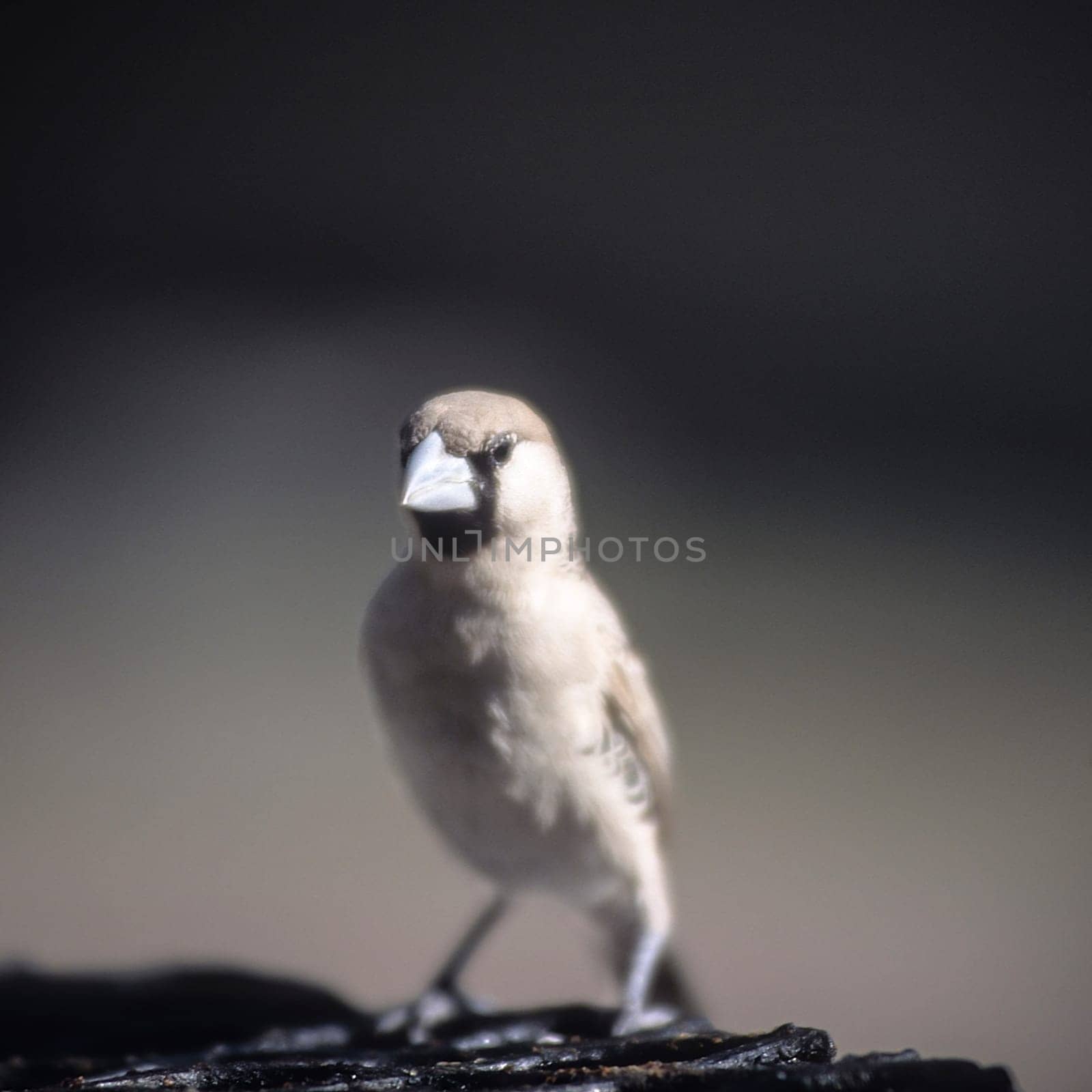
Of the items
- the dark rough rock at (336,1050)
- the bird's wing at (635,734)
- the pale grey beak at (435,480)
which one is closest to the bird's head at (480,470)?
the pale grey beak at (435,480)

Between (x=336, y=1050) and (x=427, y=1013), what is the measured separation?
0.17 meters

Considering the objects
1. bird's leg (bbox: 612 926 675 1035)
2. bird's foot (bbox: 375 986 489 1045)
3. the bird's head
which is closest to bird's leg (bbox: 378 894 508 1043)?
bird's foot (bbox: 375 986 489 1045)

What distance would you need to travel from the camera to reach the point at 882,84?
1.03 m

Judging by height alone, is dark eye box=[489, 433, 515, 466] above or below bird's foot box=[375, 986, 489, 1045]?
above

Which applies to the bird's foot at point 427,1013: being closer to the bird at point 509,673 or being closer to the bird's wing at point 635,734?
the bird at point 509,673

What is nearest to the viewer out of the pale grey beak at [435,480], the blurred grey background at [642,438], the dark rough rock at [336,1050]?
the dark rough rock at [336,1050]

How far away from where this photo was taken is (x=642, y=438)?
126 cm

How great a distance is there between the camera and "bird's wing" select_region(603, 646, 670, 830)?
920mm

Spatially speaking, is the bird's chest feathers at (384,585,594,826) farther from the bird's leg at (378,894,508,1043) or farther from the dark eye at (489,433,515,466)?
the bird's leg at (378,894,508,1043)

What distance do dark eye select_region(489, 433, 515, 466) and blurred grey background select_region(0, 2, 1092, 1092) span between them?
28 cm

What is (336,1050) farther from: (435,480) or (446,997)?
(435,480)

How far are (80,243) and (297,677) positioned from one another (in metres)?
0.64

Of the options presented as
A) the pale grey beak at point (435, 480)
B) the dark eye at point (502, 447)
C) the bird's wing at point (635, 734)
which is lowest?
the bird's wing at point (635, 734)

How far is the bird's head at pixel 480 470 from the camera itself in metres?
0.78
